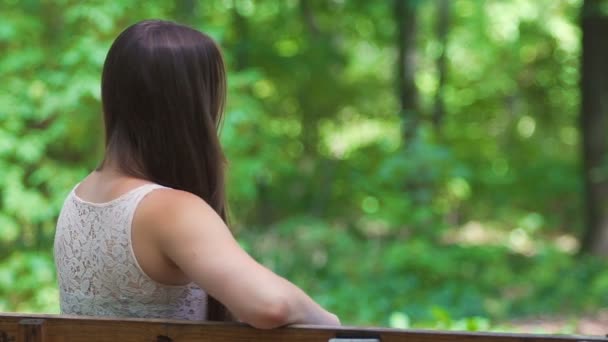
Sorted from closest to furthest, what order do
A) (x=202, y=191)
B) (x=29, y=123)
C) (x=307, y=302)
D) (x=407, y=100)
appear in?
(x=307, y=302) → (x=202, y=191) → (x=29, y=123) → (x=407, y=100)

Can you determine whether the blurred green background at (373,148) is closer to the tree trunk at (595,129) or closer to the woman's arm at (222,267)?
the tree trunk at (595,129)

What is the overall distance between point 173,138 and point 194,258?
1.04ft

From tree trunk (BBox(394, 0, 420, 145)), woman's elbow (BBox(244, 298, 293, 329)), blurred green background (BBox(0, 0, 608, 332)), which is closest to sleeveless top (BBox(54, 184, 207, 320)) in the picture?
woman's elbow (BBox(244, 298, 293, 329))

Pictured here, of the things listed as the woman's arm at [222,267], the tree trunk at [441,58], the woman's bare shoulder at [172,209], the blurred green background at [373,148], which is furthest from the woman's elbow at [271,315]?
the tree trunk at [441,58]

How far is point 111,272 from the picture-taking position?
1638 mm

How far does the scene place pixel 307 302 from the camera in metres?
1.51

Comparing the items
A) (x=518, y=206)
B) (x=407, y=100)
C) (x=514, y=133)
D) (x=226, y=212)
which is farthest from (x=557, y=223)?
(x=226, y=212)

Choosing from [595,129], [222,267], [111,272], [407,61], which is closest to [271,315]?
[222,267]

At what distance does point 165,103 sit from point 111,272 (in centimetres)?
37

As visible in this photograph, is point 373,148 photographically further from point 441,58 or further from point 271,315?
point 271,315

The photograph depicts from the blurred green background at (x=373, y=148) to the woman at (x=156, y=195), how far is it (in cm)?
209

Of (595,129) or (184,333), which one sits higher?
(595,129)

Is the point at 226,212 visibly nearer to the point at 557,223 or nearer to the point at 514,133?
the point at 557,223

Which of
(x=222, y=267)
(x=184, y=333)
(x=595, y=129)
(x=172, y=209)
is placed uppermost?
(x=595, y=129)
